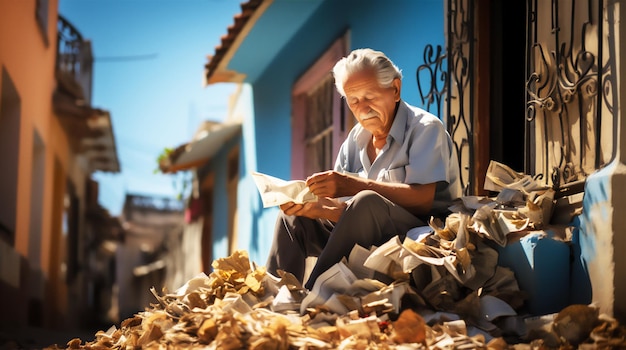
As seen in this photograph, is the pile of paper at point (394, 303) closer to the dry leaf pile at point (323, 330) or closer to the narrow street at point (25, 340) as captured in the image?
the dry leaf pile at point (323, 330)

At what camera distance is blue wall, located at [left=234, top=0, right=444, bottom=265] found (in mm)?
5617

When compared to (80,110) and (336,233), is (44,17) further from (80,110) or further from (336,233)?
(336,233)

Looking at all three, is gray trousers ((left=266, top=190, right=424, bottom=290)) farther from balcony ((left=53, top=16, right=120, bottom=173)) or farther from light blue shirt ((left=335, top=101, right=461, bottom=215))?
balcony ((left=53, top=16, right=120, bottom=173))

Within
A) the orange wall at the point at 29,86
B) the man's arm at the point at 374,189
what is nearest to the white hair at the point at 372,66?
the man's arm at the point at 374,189

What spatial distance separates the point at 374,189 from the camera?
362 cm

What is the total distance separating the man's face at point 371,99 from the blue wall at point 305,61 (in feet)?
5.03

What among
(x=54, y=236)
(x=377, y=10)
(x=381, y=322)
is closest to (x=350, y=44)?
(x=377, y=10)

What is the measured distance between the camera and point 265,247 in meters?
9.02

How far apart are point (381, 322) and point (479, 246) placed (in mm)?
687

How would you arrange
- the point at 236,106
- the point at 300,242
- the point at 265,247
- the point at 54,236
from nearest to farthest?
the point at 300,242 < the point at 265,247 < the point at 236,106 < the point at 54,236

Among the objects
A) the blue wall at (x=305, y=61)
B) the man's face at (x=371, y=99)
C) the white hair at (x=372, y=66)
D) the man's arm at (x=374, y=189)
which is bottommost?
the man's arm at (x=374, y=189)

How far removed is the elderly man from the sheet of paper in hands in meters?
0.04

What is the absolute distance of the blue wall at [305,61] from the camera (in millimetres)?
5617

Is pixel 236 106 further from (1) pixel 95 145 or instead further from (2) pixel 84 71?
Result: (2) pixel 84 71
